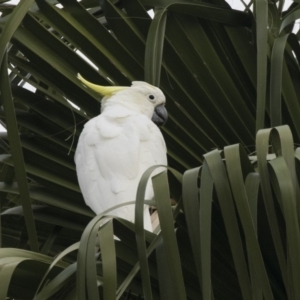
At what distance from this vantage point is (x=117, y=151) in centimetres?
234

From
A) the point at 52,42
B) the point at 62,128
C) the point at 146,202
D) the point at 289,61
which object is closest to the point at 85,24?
the point at 52,42

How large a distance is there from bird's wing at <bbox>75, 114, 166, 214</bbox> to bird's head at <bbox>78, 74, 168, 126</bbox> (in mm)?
72

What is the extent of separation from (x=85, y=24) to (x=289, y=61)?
599 millimetres

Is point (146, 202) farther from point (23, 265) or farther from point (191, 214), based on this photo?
point (23, 265)

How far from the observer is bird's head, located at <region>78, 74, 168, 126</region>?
95.3 inches

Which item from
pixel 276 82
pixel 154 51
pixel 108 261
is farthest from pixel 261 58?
pixel 108 261

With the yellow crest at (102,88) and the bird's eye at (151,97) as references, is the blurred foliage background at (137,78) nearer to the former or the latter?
the yellow crest at (102,88)

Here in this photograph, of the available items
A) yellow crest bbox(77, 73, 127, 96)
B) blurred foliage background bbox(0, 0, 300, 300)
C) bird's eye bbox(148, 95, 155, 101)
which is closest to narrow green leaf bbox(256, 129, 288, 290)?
blurred foliage background bbox(0, 0, 300, 300)

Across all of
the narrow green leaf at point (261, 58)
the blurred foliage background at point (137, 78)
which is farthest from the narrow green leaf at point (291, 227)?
the narrow green leaf at point (261, 58)

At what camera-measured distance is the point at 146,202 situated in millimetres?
1393

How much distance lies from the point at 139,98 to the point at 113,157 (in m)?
0.46

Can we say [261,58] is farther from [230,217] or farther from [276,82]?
[230,217]

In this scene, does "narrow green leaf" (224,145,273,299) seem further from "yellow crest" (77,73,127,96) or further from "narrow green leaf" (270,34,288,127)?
"yellow crest" (77,73,127,96)

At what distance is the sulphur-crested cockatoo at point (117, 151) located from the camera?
2182 mm
